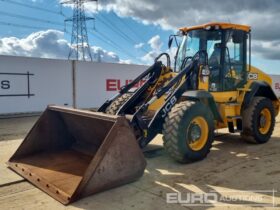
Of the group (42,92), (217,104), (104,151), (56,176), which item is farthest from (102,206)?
(42,92)

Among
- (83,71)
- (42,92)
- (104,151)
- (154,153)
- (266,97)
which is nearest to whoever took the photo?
(104,151)

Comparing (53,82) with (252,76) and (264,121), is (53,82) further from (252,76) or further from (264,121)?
(264,121)

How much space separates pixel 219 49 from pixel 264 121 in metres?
2.00

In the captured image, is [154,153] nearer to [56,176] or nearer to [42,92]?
[56,176]

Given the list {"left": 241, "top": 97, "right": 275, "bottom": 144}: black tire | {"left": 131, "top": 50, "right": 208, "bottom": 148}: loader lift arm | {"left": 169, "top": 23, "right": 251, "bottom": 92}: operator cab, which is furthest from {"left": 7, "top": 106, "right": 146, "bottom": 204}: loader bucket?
{"left": 241, "top": 97, "right": 275, "bottom": 144}: black tire

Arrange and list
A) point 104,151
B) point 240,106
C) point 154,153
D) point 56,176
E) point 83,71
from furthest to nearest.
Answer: point 83,71, point 240,106, point 154,153, point 56,176, point 104,151

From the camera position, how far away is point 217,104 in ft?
21.0

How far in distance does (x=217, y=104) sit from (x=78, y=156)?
114 inches

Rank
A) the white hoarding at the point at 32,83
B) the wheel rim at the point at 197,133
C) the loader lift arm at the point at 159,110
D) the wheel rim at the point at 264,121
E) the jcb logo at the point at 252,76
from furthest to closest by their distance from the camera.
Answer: the white hoarding at the point at 32,83 < the jcb logo at the point at 252,76 < the wheel rim at the point at 264,121 < the wheel rim at the point at 197,133 < the loader lift arm at the point at 159,110

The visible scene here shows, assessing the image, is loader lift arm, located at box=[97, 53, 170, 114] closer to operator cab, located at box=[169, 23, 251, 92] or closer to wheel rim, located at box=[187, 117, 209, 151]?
operator cab, located at box=[169, 23, 251, 92]

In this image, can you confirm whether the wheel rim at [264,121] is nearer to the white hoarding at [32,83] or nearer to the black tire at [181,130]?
the black tire at [181,130]

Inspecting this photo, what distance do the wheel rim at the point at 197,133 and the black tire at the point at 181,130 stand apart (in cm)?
7

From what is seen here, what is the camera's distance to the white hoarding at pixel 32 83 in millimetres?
11641

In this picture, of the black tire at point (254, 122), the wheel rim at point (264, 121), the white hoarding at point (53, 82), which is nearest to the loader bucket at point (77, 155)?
the black tire at point (254, 122)
